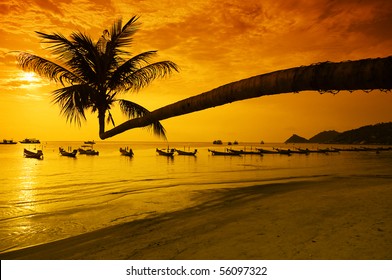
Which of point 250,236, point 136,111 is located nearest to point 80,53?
point 136,111

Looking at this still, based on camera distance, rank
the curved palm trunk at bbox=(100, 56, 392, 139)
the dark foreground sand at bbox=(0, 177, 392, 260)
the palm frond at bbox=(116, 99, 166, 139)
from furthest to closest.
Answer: the palm frond at bbox=(116, 99, 166, 139) → the dark foreground sand at bbox=(0, 177, 392, 260) → the curved palm trunk at bbox=(100, 56, 392, 139)

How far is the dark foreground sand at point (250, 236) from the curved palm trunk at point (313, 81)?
8.55 feet

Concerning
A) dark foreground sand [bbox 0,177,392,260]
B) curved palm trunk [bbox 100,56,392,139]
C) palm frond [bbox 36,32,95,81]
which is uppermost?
palm frond [bbox 36,32,95,81]

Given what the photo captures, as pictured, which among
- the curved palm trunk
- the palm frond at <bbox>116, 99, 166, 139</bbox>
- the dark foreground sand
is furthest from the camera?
the palm frond at <bbox>116, 99, 166, 139</bbox>

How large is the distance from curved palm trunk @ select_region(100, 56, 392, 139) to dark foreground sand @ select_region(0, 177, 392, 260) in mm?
2605

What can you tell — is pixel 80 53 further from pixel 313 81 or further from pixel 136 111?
pixel 313 81

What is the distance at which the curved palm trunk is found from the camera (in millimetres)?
1838

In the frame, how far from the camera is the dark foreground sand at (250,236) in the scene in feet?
14.7

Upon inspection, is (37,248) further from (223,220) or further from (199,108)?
(199,108)

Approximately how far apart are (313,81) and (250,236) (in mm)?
3869

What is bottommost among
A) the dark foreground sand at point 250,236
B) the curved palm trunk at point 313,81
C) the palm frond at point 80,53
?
the dark foreground sand at point 250,236

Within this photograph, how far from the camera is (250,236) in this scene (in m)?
5.36

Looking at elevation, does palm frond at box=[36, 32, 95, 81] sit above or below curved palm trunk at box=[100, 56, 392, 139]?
above
